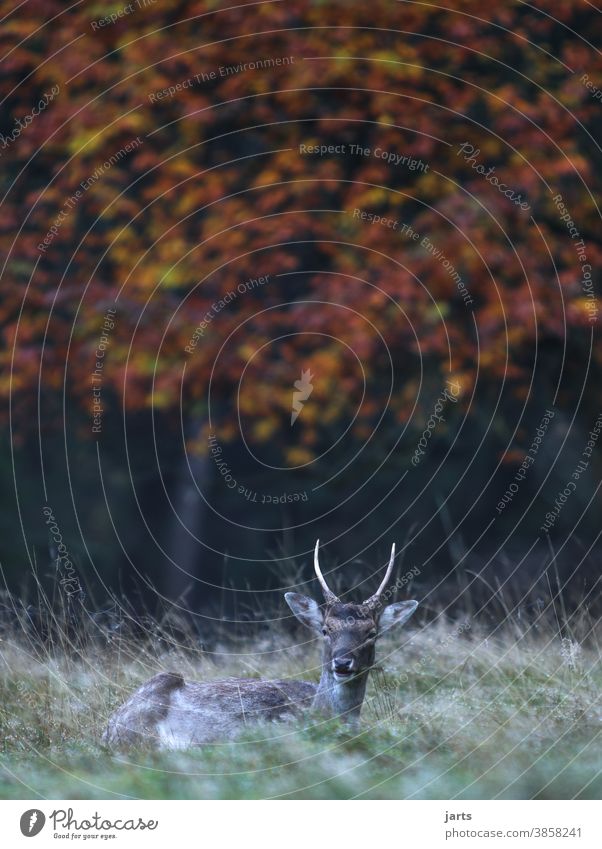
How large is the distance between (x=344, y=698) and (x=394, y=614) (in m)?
0.61

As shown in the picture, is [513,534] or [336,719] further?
[513,534]

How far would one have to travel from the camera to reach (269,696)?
827cm

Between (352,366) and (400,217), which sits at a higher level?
(400,217)

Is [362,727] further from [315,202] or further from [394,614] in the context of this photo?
[315,202]

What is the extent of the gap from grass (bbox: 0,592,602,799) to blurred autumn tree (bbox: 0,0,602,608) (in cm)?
532

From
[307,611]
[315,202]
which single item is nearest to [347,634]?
[307,611]

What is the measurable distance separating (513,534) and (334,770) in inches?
370

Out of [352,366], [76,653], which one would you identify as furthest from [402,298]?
[76,653]

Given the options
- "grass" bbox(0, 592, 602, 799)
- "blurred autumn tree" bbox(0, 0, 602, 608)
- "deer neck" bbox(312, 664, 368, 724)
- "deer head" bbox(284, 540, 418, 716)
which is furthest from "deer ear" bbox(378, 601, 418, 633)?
"blurred autumn tree" bbox(0, 0, 602, 608)

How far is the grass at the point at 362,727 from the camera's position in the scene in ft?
24.4

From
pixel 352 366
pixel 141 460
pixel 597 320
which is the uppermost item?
pixel 597 320

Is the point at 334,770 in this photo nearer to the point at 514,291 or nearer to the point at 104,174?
the point at 514,291

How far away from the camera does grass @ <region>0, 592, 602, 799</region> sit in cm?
745

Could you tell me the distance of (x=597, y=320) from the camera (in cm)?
1473
